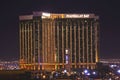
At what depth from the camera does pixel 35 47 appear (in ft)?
625

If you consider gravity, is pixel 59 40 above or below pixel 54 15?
below

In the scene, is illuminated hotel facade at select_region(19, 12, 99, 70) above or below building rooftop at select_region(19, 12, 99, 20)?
below

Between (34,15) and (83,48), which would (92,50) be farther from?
(34,15)

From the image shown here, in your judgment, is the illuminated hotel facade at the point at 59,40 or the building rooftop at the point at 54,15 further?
the building rooftop at the point at 54,15

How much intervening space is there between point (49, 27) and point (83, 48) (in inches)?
522

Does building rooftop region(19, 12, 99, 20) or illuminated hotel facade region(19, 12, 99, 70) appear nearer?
illuminated hotel facade region(19, 12, 99, 70)

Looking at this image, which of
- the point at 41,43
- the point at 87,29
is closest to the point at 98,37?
the point at 87,29

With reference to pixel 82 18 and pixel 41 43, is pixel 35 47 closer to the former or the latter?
pixel 41 43

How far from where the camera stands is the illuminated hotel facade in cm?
18762

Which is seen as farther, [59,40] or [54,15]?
[54,15]

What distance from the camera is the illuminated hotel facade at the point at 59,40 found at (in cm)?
18762

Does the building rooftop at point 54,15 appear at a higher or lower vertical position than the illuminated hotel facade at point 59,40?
higher

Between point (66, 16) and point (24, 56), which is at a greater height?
point (66, 16)

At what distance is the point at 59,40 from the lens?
191m
